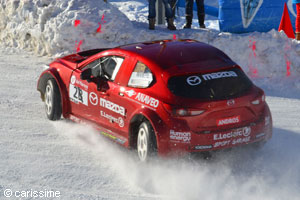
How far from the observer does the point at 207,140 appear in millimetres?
6473

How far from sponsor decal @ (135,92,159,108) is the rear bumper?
1.30ft

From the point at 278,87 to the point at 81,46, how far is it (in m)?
4.19

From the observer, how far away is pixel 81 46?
12031mm

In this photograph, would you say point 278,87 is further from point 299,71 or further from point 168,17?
point 168,17

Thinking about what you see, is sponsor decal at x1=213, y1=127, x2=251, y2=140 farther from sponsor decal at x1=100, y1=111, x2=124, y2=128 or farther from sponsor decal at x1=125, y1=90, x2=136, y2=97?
sponsor decal at x1=100, y1=111, x2=124, y2=128

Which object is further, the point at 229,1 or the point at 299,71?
the point at 229,1

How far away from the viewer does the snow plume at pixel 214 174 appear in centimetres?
615

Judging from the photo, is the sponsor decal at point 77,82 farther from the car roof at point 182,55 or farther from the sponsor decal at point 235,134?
the sponsor decal at point 235,134

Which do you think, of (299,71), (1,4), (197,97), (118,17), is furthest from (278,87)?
(1,4)

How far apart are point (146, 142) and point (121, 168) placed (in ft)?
1.72

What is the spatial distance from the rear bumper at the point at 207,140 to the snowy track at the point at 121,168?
0.26 metres

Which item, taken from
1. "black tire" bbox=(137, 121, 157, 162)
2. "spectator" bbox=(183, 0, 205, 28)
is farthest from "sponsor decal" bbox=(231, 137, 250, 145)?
"spectator" bbox=(183, 0, 205, 28)

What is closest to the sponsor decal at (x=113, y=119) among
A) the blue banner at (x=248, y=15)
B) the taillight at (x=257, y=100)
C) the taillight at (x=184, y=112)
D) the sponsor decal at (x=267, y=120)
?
the taillight at (x=184, y=112)

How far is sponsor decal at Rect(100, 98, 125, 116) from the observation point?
7115 mm
